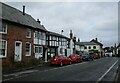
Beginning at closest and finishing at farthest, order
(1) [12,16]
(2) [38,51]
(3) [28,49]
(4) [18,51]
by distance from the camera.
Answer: (4) [18,51] < (1) [12,16] < (3) [28,49] < (2) [38,51]

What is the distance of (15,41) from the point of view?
96.0 ft

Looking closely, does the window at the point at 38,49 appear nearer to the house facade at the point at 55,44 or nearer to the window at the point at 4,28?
the house facade at the point at 55,44

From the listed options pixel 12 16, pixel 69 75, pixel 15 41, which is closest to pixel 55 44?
pixel 12 16

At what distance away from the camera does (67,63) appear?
33844mm

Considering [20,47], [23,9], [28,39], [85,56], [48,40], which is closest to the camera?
[20,47]

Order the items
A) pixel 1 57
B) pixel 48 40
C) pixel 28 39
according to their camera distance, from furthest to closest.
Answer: pixel 48 40, pixel 28 39, pixel 1 57

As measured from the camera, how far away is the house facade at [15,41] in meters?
26.6

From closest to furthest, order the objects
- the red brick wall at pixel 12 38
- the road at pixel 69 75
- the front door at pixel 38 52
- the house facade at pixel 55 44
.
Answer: the road at pixel 69 75, the red brick wall at pixel 12 38, the front door at pixel 38 52, the house facade at pixel 55 44

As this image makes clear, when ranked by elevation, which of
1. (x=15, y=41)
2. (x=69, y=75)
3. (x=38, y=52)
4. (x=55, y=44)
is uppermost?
(x=55, y=44)

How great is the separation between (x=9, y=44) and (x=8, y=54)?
126cm

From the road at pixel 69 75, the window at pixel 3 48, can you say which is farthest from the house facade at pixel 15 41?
the road at pixel 69 75

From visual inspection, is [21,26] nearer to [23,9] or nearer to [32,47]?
[32,47]

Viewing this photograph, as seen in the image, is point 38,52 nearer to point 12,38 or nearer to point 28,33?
point 28,33

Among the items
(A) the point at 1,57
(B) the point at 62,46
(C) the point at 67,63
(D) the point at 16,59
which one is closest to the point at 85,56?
(B) the point at 62,46
